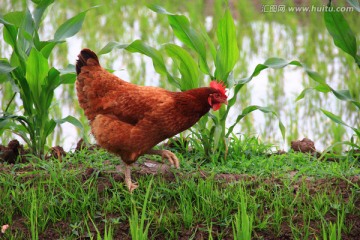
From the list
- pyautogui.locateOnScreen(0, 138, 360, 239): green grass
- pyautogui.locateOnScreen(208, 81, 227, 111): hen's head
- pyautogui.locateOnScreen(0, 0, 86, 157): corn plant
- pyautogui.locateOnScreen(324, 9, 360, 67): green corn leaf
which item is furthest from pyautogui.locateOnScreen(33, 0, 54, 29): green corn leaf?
pyautogui.locateOnScreen(324, 9, 360, 67): green corn leaf

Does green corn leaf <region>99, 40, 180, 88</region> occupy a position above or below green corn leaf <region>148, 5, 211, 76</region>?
below

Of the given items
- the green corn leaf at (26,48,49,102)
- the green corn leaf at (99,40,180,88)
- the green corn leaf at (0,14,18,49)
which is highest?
the green corn leaf at (0,14,18,49)

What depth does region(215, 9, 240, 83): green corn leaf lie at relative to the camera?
16.9ft

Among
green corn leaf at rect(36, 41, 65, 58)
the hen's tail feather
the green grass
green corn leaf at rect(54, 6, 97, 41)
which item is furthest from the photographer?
green corn leaf at rect(54, 6, 97, 41)

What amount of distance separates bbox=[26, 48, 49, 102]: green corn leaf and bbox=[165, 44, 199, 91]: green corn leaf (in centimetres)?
91

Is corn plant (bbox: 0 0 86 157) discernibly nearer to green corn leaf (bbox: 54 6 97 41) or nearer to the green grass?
green corn leaf (bbox: 54 6 97 41)

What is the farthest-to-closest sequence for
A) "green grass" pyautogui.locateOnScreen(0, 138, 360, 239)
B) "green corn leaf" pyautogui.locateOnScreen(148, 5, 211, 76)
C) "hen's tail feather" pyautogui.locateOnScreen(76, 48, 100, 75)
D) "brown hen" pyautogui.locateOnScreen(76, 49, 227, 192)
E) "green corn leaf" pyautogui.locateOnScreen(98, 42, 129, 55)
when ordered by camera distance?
"green corn leaf" pyautogui.locateOnScreen(148, 5, 211, 76), "green corn leaf" pyautogui.locateOnScreen(98, 42, 129, 55), "hen's tail feather" pyautogui.locateOnScreen(76, 48, 100, 75), "brown hen" pyautogui.locateOnScreen(76, 49, 227, 192), "green grass" pyautogui.locateOnScreen(0, 138, 360, 239)

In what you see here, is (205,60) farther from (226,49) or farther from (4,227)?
(4,227)

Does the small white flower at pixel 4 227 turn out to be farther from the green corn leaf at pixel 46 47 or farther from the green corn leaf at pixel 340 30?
the green corn leaf at pixel 340 30

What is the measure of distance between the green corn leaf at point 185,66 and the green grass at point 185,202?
0.61m

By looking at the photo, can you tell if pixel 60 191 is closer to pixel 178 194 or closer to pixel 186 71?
pixel 178 194

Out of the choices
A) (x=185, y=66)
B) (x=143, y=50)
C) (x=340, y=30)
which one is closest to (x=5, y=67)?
(x=143, y=50)

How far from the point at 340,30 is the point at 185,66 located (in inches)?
45.0

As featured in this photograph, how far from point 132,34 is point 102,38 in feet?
1.04
